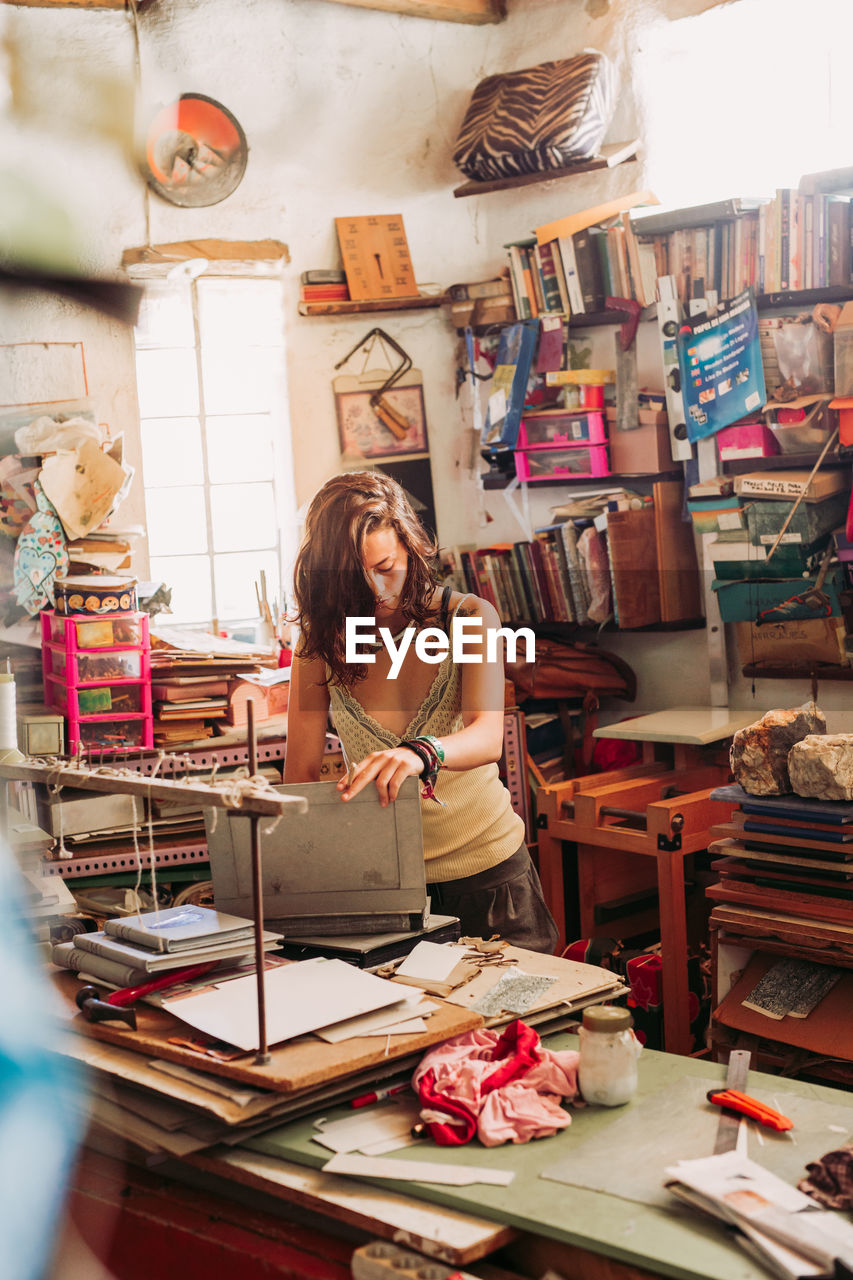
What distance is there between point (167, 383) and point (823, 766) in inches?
A: 113

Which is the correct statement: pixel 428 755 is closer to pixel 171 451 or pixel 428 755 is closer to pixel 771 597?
pixel 771 597

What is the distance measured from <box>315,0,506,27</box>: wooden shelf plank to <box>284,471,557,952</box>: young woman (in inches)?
110

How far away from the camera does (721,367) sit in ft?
12.8

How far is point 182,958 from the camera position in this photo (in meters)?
1.69

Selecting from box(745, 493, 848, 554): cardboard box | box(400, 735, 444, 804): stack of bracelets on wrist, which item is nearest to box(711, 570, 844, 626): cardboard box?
box(745, 493, 848, 554): cardboard box

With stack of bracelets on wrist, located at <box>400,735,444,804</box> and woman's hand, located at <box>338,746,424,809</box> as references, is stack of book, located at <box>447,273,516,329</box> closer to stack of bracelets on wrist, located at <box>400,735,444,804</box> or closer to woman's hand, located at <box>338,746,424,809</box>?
stack of bracelets on wrist, located at <box>400,735,444,804</box>

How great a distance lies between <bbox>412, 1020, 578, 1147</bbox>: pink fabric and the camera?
143 cm

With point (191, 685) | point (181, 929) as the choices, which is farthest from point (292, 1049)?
point (191, 685)

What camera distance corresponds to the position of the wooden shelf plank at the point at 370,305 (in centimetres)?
443

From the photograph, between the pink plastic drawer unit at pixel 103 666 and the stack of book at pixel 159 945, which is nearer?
the stack of book at pixel 159 945

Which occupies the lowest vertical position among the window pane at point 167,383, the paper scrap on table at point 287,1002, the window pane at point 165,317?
the paper scrap on table at point 287,1002

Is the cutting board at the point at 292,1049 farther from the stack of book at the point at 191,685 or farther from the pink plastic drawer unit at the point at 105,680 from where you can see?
the stack of book at the point at 191,685

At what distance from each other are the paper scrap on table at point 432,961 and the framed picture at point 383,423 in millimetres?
2902

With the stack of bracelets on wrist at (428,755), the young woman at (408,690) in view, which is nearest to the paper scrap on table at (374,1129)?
the stack of bracelets on wrist at (428,755)
